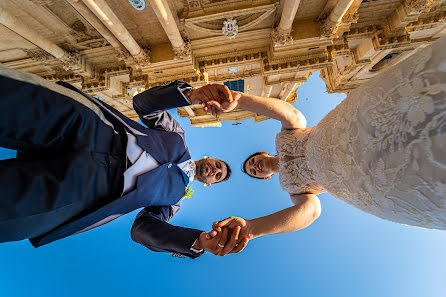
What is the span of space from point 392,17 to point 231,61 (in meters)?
7.51

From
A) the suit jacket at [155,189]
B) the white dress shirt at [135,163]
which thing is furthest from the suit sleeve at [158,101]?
the white dress shirt at [135,163]

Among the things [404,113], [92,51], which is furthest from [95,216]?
[92,51]

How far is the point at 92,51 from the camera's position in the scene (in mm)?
9586

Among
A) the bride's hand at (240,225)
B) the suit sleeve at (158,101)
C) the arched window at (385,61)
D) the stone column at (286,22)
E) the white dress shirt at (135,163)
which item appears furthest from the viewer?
the arched window at (385,61)

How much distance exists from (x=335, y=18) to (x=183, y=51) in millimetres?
6205

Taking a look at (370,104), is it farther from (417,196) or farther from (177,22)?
(177,22)

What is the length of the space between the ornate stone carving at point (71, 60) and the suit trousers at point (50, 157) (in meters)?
9.39

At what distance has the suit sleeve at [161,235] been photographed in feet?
8.01

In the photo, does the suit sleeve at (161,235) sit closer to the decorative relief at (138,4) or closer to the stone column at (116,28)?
the stone column at (116,28)

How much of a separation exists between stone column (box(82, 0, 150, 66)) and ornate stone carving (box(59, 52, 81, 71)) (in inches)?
120

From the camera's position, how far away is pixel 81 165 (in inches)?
83.9

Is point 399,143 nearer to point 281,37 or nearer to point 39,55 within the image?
point 281,37

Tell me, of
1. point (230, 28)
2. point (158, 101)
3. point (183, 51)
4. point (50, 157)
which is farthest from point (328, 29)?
point (50, 157)

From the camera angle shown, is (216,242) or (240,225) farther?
(240,225)
